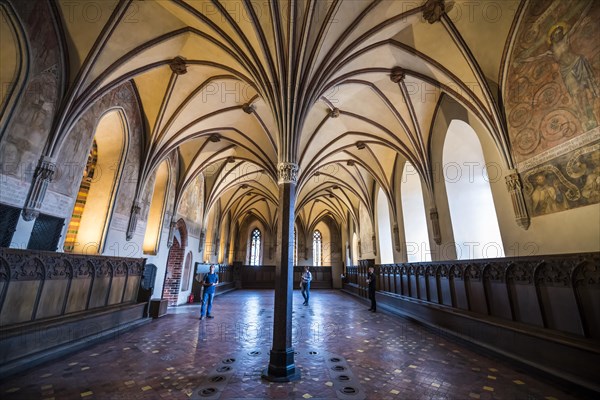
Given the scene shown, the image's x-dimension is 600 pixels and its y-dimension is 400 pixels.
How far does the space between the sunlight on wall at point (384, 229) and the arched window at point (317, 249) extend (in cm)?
1337

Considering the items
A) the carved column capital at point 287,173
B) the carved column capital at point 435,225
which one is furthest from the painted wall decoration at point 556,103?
the carved column capital at point 287,173

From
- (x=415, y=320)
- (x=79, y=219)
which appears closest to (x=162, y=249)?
(x=79, y=219)

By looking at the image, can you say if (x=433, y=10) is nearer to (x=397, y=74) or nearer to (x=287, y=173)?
(x=397, y=74)

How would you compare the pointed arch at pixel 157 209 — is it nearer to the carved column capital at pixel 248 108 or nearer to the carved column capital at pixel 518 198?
the carved column capital at pixel 248 108

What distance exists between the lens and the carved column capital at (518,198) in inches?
231

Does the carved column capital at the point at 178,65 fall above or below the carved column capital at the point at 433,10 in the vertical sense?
below

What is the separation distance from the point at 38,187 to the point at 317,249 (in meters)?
23.9

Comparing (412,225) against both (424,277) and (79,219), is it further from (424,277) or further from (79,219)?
(79,219)

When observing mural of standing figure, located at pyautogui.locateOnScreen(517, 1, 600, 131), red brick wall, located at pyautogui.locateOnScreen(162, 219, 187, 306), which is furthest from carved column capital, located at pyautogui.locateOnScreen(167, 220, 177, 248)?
mural of standing figure, located at pyautogui.locateOnScreen(517, 1, 600, 131)

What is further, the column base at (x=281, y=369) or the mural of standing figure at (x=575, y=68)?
the mural of standing figure at (x=575, y=68)

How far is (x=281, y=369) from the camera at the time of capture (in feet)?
13.6

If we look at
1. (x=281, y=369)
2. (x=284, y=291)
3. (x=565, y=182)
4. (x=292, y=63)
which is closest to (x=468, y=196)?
(x=565, y=182)

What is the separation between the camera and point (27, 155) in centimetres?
556

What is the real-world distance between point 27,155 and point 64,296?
3.27 metres
